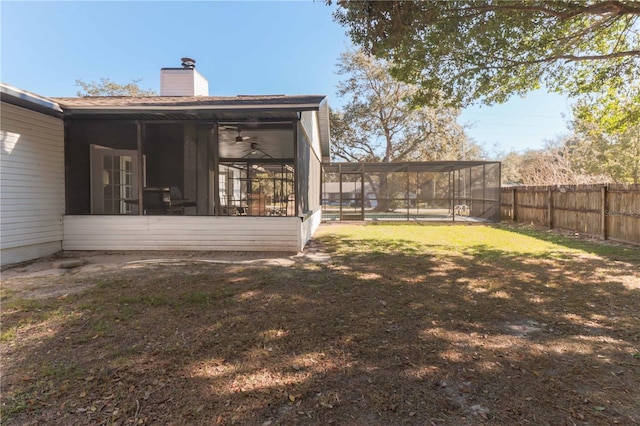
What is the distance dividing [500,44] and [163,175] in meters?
7.86

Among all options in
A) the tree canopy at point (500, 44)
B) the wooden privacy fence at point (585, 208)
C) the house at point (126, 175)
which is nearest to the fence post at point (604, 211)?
the wooden privacy fence at point (585, 208)

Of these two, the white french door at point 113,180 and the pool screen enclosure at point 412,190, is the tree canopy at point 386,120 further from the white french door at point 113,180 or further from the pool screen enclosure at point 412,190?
the white french door at point 113,180

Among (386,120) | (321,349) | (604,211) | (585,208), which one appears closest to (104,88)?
(386,120)

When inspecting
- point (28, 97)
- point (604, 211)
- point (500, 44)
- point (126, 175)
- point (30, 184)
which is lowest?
point (604, 211)

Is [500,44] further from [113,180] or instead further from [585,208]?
[113,180]

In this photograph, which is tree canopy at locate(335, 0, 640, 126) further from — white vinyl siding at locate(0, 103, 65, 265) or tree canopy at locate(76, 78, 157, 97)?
tree canopy at locate(76, 78, 157, 97)

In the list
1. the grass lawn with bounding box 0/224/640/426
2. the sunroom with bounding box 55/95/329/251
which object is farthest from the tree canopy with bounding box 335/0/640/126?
the grass lawn with bounding box 0/224/640/426

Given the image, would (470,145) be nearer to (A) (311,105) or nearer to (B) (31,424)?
(A) (311,105)

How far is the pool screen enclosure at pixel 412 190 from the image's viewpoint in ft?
49.0

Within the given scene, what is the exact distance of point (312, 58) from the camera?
19.5 metres

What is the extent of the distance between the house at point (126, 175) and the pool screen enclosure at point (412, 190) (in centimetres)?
790

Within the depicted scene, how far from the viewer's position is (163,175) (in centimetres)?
816

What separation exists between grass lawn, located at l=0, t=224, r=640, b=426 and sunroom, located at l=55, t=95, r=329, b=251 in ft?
5.63

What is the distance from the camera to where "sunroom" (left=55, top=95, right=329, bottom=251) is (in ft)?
21.4
